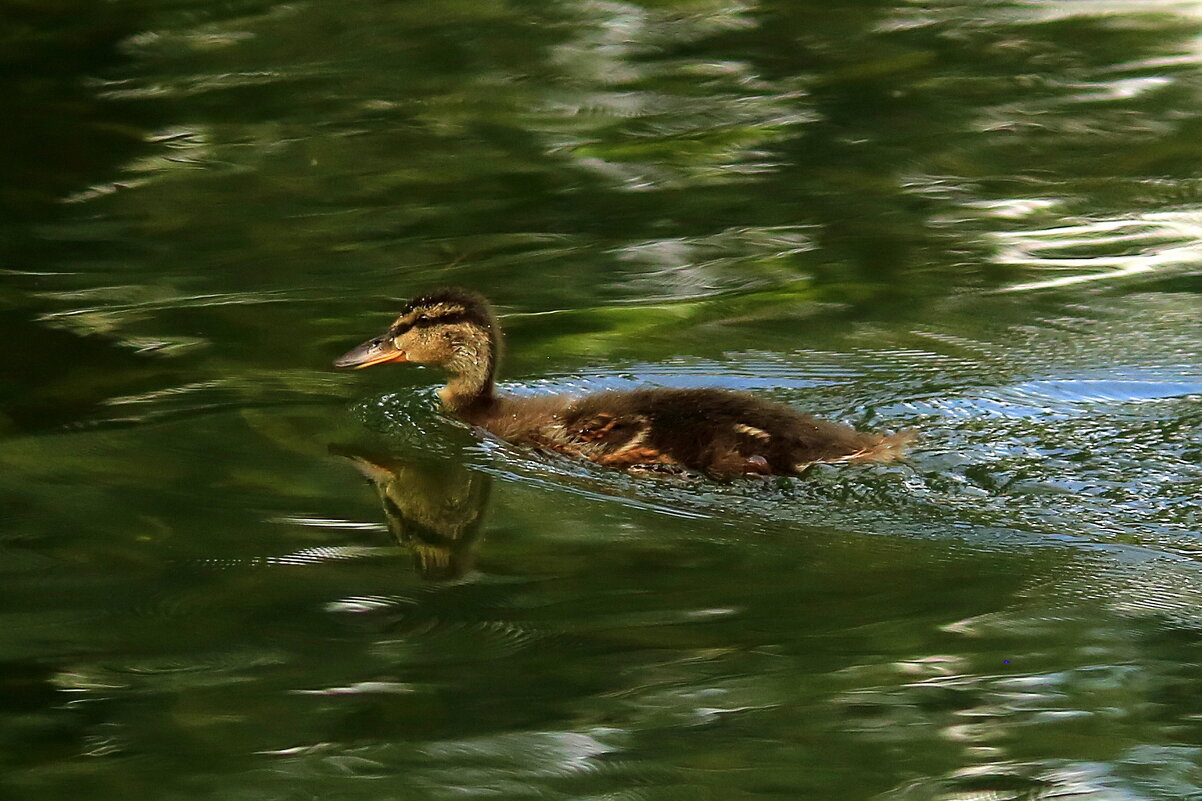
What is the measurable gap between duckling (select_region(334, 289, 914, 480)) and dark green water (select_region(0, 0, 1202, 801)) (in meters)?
0.08

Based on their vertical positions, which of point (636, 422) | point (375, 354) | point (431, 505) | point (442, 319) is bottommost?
point (431, 505)

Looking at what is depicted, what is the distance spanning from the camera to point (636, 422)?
18.5 feet

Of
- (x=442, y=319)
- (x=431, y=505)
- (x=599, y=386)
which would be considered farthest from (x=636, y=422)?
(x=442, y=319)

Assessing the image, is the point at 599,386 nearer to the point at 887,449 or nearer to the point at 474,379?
the point at 474,379

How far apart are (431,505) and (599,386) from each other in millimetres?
1185

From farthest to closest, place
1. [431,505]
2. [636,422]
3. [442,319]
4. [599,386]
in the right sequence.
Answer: [599,386] → [442,319] → [636,422] → [431,505]

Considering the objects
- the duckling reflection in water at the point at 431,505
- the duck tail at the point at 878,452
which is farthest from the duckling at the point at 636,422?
the duckling reflection in water at the point at 431,505

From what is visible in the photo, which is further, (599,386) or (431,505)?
(599,386)

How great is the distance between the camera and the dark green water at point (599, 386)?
3.85m

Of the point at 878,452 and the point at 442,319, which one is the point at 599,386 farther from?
the point at 878,452

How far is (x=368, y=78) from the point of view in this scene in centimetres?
1049

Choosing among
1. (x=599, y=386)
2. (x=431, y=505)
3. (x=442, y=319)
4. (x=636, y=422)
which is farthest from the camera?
(x=599, y=386)

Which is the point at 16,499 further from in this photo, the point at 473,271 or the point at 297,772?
the point at 473,271

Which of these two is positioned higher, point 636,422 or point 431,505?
point 636,422
